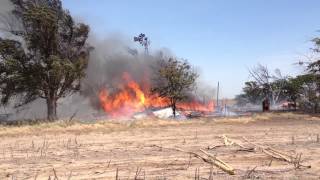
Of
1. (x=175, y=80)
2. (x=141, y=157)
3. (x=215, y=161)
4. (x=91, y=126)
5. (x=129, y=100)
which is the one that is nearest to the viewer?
(x=215, y=161)

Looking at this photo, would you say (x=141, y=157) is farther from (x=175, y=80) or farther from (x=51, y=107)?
(x=175, y=80)

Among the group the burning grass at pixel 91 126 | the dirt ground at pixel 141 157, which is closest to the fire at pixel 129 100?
the burning grass at pixel 91 126

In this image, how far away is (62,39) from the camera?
110ft

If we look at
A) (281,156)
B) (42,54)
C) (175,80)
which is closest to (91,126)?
(42,54)

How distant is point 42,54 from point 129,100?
14095 mm

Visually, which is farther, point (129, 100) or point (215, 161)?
point (129, 100)

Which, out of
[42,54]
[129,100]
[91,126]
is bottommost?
[91,126]

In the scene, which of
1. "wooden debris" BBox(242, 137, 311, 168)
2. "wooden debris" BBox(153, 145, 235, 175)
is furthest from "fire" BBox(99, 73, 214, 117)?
"wooden debris" BBox(153, 145, 235, 175)

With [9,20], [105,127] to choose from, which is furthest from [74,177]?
[9,20]

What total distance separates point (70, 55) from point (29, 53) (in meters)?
2.67

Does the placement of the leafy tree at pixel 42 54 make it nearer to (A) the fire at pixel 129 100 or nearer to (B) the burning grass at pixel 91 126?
(B) the burning grass at pixel 91 126

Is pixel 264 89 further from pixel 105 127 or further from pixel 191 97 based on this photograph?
pixel 105 127

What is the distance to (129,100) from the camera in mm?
45406

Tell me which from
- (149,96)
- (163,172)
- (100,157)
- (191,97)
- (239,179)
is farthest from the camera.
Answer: (191,97)
